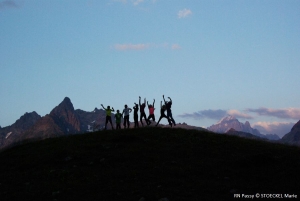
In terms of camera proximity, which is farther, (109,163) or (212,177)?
(109,163)

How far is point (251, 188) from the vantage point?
1944cm

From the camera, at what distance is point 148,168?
24.1m

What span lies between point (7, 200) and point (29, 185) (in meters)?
2.59

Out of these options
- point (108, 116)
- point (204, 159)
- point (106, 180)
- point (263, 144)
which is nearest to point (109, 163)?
point (106, 180)

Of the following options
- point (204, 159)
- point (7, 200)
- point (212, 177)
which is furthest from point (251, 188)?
point (7, 200)

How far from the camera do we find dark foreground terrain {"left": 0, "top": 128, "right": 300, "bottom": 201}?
19.8m

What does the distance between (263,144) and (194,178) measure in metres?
11.7

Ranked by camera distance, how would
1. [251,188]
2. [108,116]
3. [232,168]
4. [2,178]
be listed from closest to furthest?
[251,188], [232,168], [2,178], [108,116]

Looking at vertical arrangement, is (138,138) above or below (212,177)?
above

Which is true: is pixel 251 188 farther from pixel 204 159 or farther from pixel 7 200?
pixel 7 200

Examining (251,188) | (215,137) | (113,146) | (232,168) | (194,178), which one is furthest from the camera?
(215,137)

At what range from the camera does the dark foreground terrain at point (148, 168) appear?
1977 centimetres

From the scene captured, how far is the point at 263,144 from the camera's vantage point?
3141cm

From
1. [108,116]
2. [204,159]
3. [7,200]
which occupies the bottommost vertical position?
[7,200]
